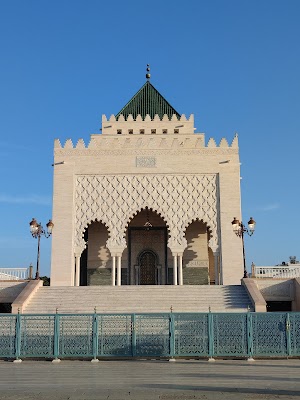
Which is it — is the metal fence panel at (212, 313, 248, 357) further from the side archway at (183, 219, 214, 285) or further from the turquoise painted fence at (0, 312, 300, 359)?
the side archway at (183, 219, 214, 285)

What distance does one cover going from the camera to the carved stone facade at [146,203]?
664 inches

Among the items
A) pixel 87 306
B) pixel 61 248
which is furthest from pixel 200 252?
pixel 87 306

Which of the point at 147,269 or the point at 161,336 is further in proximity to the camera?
the point at 147,269

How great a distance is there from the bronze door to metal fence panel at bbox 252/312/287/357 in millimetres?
10538

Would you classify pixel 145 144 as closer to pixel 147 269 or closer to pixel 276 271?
pixel 147 269

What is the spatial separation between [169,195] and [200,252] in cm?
260

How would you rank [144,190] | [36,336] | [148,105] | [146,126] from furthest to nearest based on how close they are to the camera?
[148,105]
[146,126]
[144,190]
[36,336]

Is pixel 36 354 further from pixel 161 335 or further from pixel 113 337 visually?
pixel 161 335

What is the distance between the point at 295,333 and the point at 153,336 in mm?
2313

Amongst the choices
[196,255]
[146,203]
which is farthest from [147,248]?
[146,203]

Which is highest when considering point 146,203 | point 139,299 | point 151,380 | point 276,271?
point 146,203

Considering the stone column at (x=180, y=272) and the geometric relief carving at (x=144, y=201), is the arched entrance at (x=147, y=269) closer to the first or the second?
the stone column at (x=180, y=272)

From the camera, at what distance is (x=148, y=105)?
70.1 ft

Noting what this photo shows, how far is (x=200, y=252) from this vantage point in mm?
18375
